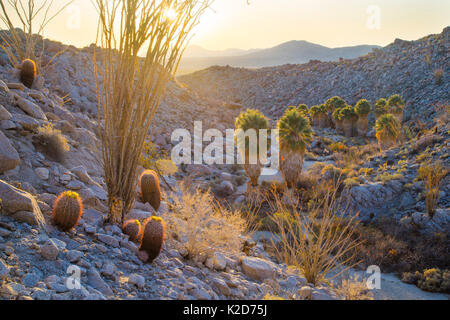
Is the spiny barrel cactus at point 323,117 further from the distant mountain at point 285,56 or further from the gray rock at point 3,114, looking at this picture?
the distant mountain at point 285,56

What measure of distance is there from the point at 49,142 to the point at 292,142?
11.5m

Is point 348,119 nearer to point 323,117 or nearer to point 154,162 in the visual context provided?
point 323,117

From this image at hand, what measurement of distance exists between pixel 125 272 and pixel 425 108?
115 ft

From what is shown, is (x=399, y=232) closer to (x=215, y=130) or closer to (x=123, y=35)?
(x=123, y=35)

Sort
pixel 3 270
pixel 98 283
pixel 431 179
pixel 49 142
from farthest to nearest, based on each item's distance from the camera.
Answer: pixel 431 179
pixel 49 142
pixel 98 283
pixel 3 270

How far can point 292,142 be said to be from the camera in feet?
49.2

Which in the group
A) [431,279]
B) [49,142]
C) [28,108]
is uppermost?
[28,108]

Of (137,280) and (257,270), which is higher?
(137,280)

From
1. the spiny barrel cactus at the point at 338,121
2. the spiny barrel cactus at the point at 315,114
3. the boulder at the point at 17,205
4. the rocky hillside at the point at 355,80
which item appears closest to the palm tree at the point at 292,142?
the boulder at the point at 17,205

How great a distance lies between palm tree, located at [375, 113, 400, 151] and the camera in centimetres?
2133

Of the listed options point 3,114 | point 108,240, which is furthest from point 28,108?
point 108,240

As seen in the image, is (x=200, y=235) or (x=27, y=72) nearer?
(x=200, y=235)

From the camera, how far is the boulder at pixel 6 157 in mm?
3838

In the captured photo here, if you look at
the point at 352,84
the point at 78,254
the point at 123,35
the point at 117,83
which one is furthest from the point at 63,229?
the point at 352,84
